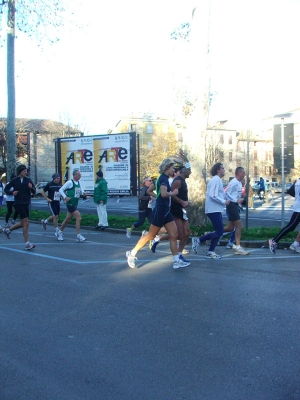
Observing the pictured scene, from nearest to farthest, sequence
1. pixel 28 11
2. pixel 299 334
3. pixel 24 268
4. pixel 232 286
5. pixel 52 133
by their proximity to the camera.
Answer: pixel 299 334
pixel 232 286
pixel 24 268
pixel 28 11
pixel 52 133

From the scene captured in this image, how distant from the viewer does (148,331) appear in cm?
495

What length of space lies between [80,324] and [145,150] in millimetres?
60416

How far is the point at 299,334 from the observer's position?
16.0 ft

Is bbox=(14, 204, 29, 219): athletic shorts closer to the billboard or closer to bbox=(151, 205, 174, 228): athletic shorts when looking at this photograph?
bbox=(151, 205, 174, 228): athletic shorts

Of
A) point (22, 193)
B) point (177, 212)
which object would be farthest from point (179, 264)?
point (22, 193)

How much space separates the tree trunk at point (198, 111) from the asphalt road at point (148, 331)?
5991 millimetres

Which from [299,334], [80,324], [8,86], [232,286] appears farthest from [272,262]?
[8,86]

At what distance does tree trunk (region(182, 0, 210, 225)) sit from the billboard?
6.10m

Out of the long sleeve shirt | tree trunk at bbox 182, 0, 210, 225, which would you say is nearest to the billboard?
tree trunk at bbox 182, 0, 210, 225

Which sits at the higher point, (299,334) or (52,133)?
(52,133)

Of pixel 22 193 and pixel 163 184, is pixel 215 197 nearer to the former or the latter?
pixel 163 184

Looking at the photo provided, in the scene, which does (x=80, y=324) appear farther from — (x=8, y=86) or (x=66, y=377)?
(x=8, y=86)

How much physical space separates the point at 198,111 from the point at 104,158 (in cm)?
738

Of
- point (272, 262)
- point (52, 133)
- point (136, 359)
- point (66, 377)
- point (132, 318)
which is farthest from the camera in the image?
point (52, 133)
